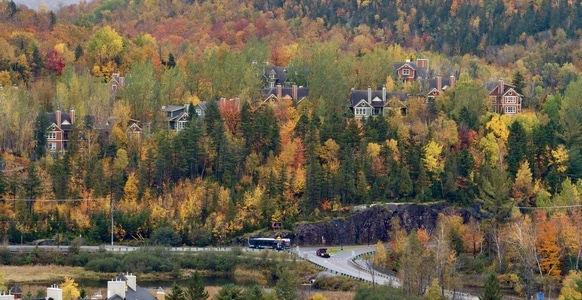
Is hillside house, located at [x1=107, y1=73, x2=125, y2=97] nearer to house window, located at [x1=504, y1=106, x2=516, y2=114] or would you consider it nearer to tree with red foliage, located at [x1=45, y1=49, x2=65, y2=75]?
tree with red foliage, located at [x1=45, y1=49, x2=65, y2=75]

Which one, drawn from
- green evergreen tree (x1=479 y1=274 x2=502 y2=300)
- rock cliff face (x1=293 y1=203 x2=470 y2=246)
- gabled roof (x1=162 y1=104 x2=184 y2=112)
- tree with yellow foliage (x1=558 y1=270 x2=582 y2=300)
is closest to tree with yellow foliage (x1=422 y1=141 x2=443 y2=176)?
rock cliff face (x1=293 y1=203 x2=470 y2=246)

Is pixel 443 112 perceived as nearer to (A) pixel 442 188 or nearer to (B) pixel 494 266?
(A) pixel 442 188

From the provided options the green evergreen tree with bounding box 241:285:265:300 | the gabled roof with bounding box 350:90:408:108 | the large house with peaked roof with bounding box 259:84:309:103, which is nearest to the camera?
the green evergreen tree with bounding box 241:285:265:300

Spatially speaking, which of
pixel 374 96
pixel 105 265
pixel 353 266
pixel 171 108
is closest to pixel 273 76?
pixel 374 96

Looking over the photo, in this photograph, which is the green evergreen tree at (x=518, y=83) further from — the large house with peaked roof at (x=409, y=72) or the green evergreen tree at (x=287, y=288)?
the green evergreen tree at (x=287, y=288)

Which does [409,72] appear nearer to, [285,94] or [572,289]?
[285,94]
